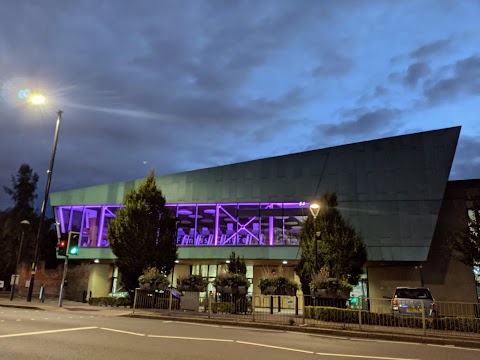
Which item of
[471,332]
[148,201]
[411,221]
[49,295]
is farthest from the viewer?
[49,295]

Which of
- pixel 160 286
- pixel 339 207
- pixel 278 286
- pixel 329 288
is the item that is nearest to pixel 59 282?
pixel 160 286

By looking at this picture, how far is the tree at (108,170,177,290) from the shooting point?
77.3ft

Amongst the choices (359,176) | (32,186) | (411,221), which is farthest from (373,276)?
(32,186)

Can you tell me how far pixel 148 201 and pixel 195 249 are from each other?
26.7 feet

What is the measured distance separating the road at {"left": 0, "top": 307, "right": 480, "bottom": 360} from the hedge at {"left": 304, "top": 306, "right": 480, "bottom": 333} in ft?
10.3

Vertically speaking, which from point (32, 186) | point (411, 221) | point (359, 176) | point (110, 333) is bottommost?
point (110, 333)

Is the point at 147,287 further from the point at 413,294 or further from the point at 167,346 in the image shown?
the point at 413,294

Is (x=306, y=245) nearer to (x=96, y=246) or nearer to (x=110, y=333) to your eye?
(x=110, y=333)

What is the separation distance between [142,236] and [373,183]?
16.2 meters

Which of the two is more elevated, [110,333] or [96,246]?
[96,246]

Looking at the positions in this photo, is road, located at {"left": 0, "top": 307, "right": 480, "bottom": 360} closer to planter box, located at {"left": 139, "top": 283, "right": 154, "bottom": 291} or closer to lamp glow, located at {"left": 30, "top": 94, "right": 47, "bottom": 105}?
planter box, located at {"left": 139, "top": 283, "right": 154, "bottom": 291}

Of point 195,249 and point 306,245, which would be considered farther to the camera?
point 195,249

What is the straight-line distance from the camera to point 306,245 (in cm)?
2273

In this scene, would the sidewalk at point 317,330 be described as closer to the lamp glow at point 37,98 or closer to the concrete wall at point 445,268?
the lamp glow at point 37,98
